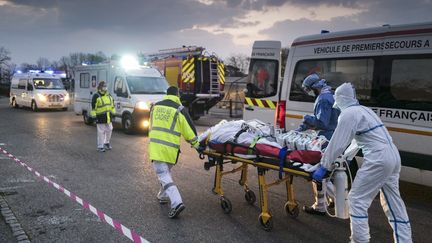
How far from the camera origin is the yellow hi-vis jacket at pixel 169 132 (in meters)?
5.70

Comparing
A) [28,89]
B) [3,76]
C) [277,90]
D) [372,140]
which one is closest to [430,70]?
[372,140]

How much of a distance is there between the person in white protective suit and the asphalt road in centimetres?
82

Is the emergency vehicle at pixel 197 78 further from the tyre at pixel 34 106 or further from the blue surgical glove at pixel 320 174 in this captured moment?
the blue surgical glove at pixel 320 174

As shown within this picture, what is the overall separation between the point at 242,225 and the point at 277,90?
4.00 meters

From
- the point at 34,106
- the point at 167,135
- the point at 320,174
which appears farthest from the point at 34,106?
the point at 320,174

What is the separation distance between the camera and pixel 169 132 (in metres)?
5.70

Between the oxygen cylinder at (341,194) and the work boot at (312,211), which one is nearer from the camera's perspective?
the oxygen cylinder at (341,194)

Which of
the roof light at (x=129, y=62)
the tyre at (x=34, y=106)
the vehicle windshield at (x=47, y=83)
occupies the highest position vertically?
the roof light at (x=129, y=62)

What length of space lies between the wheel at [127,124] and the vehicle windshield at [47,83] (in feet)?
41.6

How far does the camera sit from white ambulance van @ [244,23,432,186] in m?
5.98

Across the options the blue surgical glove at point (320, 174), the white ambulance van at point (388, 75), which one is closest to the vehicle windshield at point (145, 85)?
the white ambulance van at point (388, 75)

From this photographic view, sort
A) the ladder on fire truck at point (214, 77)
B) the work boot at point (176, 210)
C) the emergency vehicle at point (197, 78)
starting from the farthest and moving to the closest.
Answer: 1. the ladder on fire truck at point (214, 77)
2. the emergency vehicle at point (197, 78)
3. the work boot at point (176, 210)

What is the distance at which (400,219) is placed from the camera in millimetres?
4188

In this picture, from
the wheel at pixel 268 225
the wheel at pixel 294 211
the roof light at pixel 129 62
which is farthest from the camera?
the roof light at pixel 129 62
